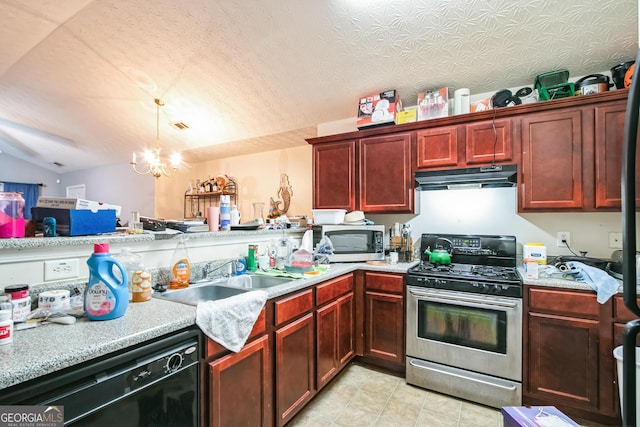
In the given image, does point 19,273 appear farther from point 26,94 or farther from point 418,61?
point 26,94

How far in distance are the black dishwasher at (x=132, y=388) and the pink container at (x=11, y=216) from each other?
31.4 inches

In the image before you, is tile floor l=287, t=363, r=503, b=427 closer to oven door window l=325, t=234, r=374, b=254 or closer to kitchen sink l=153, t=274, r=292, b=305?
kitchen sink l=153, t=274, r=292, b=305

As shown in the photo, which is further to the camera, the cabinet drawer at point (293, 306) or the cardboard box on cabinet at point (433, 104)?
the cardboard box on cabinet at point (433, 104)

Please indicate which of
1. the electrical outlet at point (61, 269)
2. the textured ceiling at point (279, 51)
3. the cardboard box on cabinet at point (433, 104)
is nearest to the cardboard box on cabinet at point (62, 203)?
the electrical outlet at point (61, 269)

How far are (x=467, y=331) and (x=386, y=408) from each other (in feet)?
2.55

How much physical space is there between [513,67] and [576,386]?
91.1 inches

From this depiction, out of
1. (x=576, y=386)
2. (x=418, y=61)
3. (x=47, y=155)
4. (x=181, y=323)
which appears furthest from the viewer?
(x=47, y=155)

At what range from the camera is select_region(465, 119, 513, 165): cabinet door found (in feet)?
7.55

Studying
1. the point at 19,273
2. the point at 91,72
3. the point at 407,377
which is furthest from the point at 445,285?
the point at 91,72

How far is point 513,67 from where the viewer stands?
2.40 metres

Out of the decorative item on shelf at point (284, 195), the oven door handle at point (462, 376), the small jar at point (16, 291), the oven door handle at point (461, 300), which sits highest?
the decorative item on shelf at point (284, 195)

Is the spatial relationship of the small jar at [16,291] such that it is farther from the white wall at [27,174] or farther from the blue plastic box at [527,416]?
the white wall at [27,174]

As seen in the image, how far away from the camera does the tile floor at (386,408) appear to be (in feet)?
6.14

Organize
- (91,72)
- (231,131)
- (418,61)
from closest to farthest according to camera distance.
→ (418,61) → (91,72) → (231,131)
